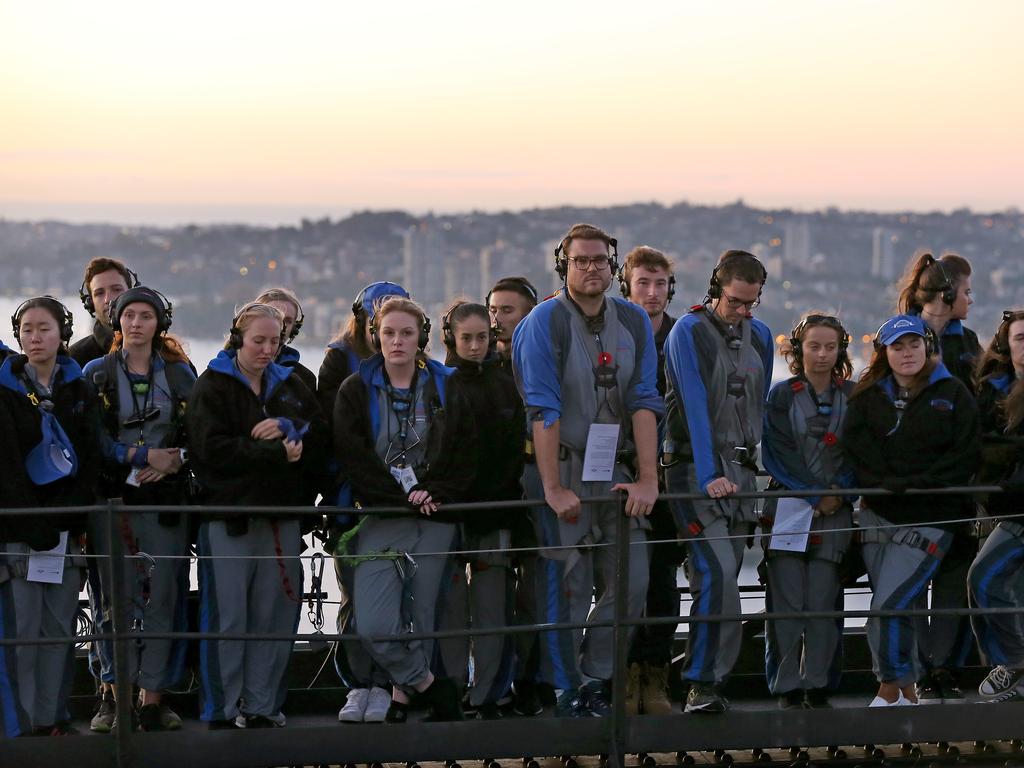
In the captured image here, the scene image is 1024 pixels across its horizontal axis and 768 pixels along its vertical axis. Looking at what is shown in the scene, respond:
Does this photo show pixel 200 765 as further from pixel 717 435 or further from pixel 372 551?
pixel 717 435

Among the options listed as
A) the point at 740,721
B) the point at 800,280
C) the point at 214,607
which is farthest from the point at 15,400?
the point at 800,280

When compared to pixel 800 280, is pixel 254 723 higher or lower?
lower

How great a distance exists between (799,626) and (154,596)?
8.88ft

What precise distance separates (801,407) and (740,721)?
133cm

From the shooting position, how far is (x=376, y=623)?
229 inches

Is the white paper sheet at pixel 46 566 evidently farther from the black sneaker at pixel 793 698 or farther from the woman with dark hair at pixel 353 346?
the black sneaker at pixel 793 698

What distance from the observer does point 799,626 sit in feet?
20.1

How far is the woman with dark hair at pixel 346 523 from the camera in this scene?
5.99 m

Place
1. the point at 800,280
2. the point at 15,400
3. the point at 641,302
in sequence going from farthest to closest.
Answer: the point at 800,280, the point at 641,302, the point at 15,400

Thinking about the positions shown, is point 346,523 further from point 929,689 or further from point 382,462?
point 929,689

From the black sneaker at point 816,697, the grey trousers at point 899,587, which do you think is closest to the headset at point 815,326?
the grey trousers at point 899,587

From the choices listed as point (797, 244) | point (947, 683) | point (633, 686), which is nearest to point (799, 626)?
point (633, 686)

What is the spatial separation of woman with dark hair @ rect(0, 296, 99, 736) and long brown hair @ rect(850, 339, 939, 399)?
3173 millimetres

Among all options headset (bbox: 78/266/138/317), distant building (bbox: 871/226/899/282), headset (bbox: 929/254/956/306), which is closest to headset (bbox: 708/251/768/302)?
headset (bbox: 929/254/956/306)
